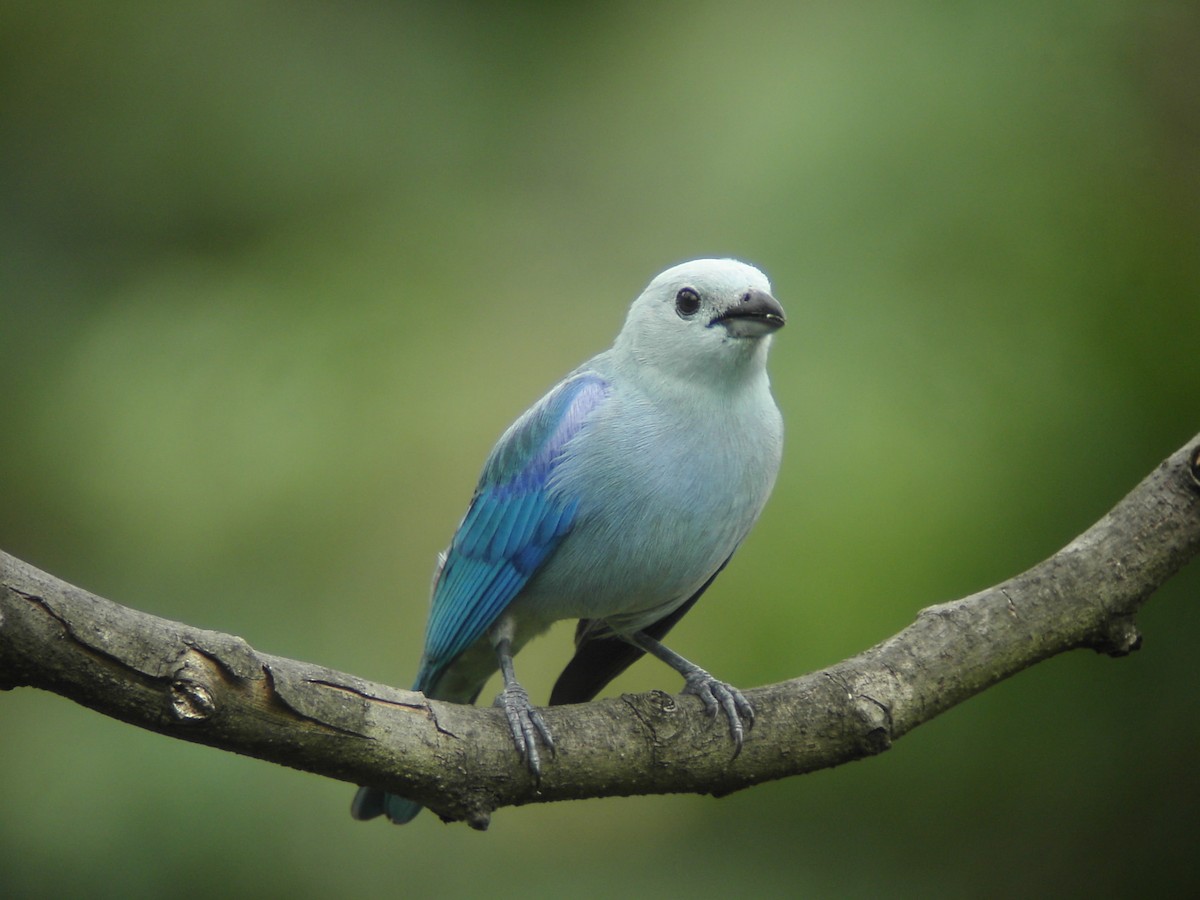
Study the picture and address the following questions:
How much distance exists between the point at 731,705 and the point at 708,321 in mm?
857

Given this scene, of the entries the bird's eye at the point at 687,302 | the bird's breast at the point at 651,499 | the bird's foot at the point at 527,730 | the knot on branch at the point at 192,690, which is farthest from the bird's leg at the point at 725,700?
the knot on branch at the point at 192,690

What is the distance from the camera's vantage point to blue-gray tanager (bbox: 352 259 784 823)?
8.63ft

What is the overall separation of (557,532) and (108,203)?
262 centimetres

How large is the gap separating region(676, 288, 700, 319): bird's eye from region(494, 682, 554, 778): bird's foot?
96 cm

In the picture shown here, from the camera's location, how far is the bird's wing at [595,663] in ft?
10.2

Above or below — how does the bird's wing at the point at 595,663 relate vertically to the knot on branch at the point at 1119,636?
below

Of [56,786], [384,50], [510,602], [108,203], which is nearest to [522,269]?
[384,50]

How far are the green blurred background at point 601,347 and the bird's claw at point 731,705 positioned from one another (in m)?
1.21

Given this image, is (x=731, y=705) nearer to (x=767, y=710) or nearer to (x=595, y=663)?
(x=767, y=710)

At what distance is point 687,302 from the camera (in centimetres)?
273

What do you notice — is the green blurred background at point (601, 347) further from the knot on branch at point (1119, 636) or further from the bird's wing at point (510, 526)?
the knot on branch at point (1119, 636)

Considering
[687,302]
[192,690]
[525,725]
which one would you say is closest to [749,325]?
[687,302]

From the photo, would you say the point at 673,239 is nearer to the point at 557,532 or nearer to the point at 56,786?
the point at 557,532

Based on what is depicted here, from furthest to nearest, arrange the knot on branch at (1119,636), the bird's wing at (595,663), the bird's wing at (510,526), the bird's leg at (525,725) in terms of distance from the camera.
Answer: the bird's wing at (595,663) < the bird's wing at (510,526) < the knot on branch at (1119,636) < the bird's leg at (525,725)
